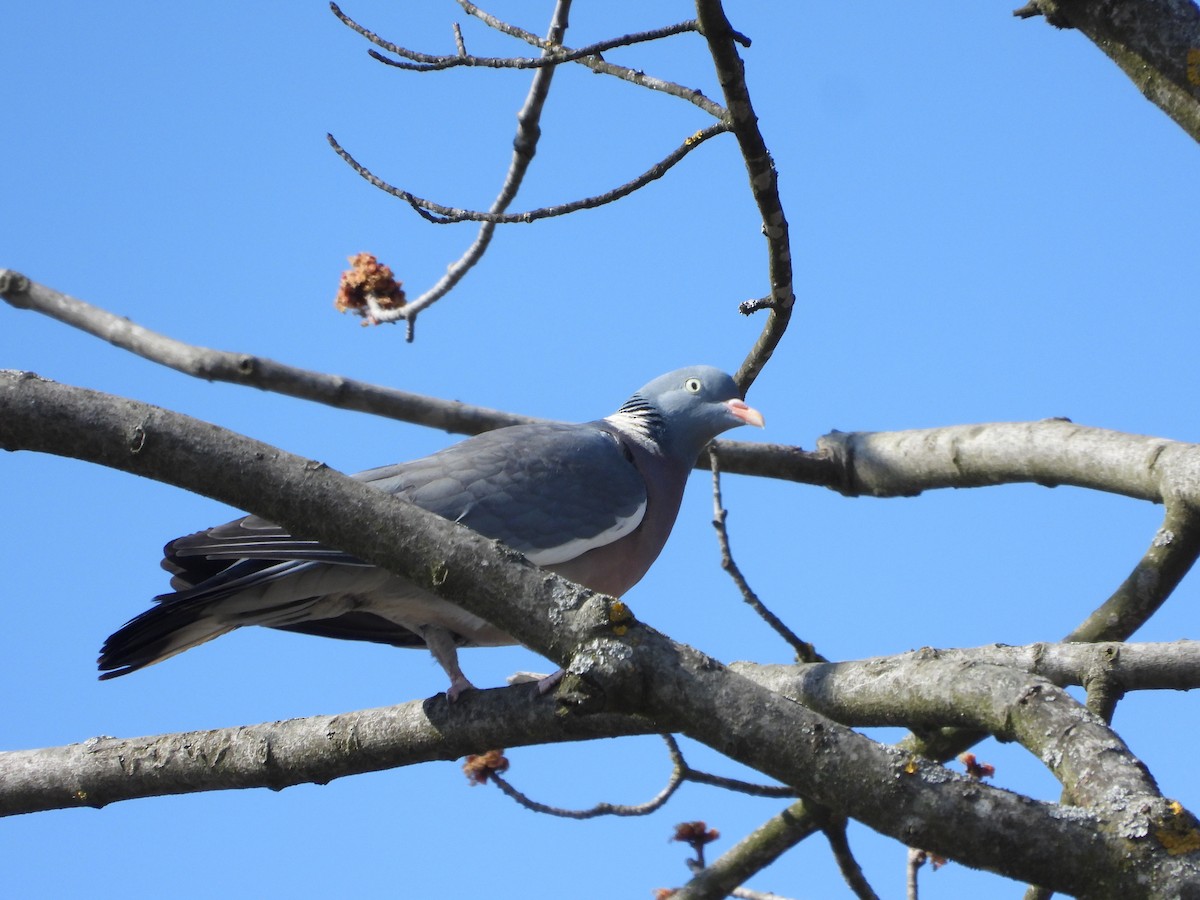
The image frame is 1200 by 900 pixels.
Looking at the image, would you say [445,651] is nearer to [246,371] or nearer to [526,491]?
[526,491]

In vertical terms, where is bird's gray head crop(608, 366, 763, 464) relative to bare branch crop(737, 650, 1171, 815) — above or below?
above

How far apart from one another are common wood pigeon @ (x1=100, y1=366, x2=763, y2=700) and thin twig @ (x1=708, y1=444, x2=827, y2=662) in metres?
0.29

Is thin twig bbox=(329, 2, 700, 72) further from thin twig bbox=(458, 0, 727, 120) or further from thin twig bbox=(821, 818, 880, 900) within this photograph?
thin twig bbox=(821, 818, 880, 900)

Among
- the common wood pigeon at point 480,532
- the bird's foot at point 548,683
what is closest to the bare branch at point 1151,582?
the common wood pigeon at point 480,532

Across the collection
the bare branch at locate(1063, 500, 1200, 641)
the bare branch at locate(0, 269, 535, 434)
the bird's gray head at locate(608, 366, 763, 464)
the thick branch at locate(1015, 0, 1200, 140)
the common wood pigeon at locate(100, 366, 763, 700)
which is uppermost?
the bare branch at locate(0, 269, 535, 434)

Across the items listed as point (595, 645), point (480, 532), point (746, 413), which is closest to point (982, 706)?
point (595, 645)

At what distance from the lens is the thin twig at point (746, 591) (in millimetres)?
3567

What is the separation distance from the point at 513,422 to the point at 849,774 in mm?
2818

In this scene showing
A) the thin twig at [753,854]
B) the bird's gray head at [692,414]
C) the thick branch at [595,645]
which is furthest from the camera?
the bird's gray head at [692,414]

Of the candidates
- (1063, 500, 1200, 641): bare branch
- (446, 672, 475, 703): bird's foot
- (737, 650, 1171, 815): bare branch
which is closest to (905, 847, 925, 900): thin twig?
(1063, 500, 1200, 641): bare branch

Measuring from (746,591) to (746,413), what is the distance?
0.89 meters

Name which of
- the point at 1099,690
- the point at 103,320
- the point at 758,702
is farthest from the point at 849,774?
the point at 103,320

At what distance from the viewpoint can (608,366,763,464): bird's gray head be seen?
4.65m

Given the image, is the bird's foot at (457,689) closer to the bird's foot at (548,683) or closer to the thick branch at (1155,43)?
the bird's foot at (548,683)
